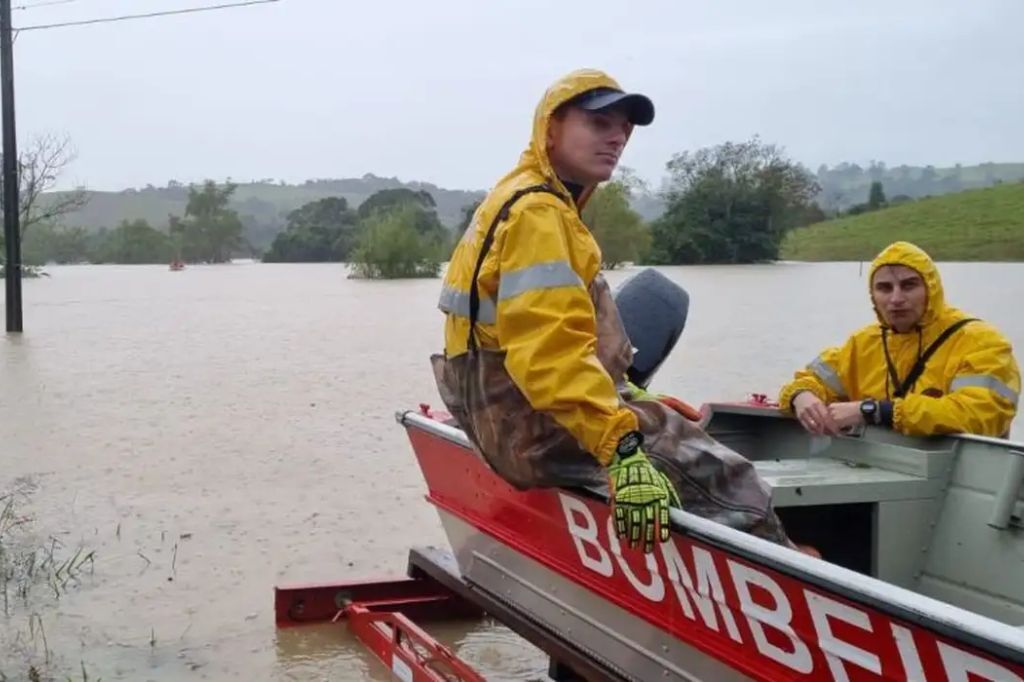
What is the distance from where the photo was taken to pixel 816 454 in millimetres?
4824

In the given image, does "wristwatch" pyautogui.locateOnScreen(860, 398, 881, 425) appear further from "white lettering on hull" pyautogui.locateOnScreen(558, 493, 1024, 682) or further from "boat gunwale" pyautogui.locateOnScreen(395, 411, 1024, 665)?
"boat gunwale" pyautogui.locateOnScreen(395, 411, 1024, 665)

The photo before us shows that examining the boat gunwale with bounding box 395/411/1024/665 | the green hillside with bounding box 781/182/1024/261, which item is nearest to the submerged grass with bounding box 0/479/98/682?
the boat gunwale with bounding box 395/411/1024/665

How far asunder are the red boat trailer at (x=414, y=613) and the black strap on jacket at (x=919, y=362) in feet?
5.21

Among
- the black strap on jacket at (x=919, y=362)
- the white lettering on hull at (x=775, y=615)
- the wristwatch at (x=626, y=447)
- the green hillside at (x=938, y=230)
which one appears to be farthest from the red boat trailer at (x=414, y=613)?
the green hillside at (x=938, y=230)

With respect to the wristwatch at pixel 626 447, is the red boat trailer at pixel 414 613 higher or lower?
lower

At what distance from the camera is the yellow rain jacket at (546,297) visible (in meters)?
2.94

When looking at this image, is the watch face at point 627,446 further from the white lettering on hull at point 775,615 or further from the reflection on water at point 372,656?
the reflection on water at point 372,656

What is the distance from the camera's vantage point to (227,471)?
9039 millimetres

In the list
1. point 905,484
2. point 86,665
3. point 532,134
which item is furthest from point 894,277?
point 86,665

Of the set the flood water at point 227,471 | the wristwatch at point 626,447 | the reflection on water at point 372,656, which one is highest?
the wristwatch at point 626,447

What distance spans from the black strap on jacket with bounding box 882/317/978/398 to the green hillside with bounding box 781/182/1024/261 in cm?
4204

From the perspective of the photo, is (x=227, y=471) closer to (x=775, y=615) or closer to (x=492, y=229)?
(x=492, y=229)

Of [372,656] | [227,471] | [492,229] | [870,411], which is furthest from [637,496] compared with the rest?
[227,471]

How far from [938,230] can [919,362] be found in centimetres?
4767
